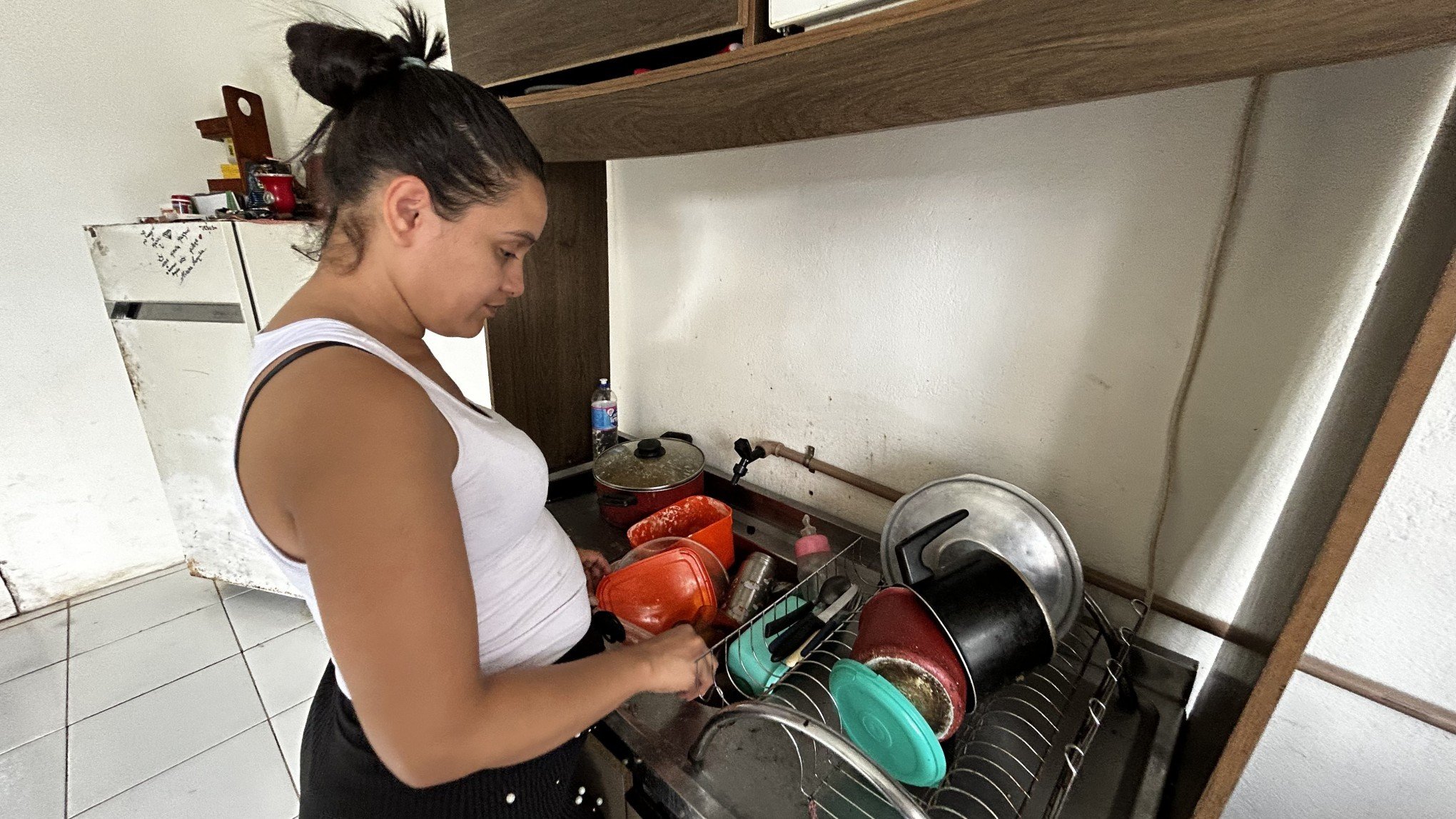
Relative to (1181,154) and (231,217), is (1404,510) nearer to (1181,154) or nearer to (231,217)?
(1181,154)

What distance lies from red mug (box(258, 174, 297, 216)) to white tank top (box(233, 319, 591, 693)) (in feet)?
5.48

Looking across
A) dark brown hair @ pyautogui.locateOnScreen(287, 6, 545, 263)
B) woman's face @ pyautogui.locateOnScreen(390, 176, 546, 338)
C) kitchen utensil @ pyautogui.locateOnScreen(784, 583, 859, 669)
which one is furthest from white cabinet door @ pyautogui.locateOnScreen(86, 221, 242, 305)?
kitchen utensil @ pyautogui.locateOnScreen(784, 583, 859, 669)

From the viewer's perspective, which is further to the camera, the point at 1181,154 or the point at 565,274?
the point at 565,274

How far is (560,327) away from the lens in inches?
57.4

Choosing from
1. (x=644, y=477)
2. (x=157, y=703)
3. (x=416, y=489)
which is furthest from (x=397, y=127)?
(x=157, y=703)

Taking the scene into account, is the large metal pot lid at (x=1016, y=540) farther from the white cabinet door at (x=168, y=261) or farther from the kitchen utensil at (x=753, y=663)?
the white cabinet door at (x=168, y=261)

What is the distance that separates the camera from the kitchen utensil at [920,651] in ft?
1.92

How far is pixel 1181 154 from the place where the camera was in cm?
70

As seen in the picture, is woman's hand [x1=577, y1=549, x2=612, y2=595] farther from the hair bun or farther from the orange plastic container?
the hair bun

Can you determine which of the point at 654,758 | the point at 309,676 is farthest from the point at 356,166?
the point at 309,676

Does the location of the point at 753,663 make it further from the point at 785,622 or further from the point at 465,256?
the point at 465,256

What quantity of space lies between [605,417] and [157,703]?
1.55 metres

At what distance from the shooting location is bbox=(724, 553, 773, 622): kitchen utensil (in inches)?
38.4

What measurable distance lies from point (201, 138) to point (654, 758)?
8.85 ft
